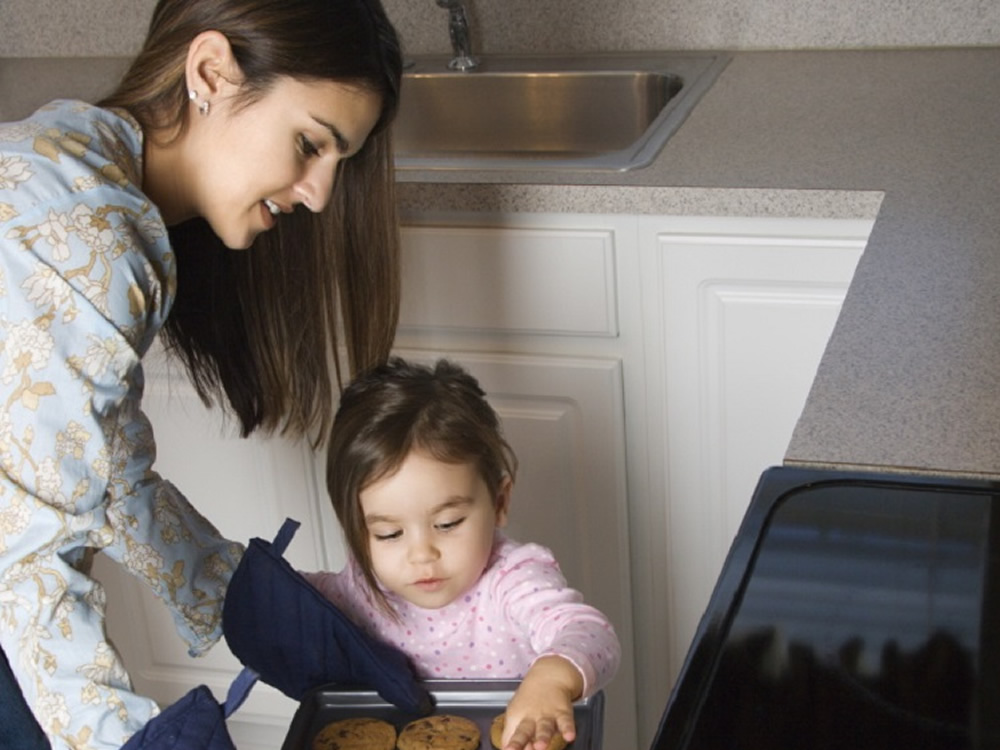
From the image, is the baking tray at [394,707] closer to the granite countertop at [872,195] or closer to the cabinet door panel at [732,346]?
the granite countertop at [872,195]

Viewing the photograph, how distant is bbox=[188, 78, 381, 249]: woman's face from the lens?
117 centimetres

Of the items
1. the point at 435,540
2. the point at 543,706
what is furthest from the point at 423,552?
the point at 543,706

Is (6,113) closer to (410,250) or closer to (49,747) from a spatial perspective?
(410,250)

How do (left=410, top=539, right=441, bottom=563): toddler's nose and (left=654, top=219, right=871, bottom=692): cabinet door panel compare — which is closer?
(left=410, top=539, right=441, bottom=563): toddler's nose

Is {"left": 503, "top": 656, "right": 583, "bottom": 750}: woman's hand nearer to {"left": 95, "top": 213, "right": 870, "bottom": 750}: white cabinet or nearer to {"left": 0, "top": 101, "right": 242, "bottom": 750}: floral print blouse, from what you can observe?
{"left": 0, "top": 101, "right": 242, "bottom": 750}: floral print blouse

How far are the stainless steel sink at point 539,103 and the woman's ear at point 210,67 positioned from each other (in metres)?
0.88

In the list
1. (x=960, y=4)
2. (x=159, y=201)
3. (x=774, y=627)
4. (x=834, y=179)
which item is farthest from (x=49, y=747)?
(x=960, y=4)

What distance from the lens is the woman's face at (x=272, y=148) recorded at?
1.17m

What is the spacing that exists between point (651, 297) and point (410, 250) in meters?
0.31

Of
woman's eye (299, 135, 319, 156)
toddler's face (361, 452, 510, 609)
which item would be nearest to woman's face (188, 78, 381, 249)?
woman's eye (299, 135, 319, 156)

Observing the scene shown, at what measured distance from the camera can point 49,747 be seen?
1.15 m

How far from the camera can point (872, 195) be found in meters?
1.53

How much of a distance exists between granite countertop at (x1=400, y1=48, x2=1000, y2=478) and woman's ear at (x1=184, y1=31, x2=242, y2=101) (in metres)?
0.54

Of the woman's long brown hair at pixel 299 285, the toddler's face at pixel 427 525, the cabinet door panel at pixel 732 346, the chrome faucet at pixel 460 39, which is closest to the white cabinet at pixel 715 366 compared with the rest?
the cabinet door panel at pixel 732 346
